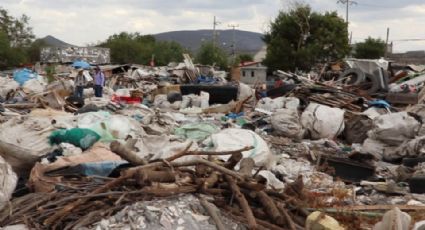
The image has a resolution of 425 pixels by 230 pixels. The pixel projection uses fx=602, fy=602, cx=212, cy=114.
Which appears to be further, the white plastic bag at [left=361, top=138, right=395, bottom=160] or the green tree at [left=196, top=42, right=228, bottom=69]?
the green tree at [left=196, top=42, right=228, bottom=69]

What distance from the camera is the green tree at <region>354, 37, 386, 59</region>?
41.5 meters

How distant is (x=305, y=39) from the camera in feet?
120

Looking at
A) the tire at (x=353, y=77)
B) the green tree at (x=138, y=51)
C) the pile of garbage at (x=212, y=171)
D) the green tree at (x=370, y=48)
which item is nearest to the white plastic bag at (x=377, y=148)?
the pile of garbage at (x=212, y=171)

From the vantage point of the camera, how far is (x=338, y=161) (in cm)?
730

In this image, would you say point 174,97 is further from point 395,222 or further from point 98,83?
point 395,222

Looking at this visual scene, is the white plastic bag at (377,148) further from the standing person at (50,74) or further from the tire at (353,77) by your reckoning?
the standing person at (50,74)

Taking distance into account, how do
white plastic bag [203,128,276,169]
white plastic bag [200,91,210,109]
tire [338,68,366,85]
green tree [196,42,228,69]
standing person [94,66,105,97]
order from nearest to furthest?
white plastic bag [203,128,276,169], white plastic bag [200,91,210,109], standing person [94,66,105,97], tire [338,68,366,85], green tree [196,42,228,69]

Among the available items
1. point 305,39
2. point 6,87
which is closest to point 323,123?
point 6,87

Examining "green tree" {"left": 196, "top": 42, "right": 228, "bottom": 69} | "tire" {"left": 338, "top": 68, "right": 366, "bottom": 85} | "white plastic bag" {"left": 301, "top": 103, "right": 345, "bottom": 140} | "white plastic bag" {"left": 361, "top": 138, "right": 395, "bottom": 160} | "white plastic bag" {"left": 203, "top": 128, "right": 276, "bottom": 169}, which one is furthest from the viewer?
"green tree" {"left": 196, "top": 42, "right": 228, "bottom": 69}

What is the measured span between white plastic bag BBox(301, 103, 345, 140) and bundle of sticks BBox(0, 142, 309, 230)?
534 centimetres

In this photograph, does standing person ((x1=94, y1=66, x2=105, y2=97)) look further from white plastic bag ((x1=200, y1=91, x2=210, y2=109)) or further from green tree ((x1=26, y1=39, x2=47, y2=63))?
green tree ((x1=26, y1=39, x2=47, y2=63))

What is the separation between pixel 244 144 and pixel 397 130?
9.07 feet

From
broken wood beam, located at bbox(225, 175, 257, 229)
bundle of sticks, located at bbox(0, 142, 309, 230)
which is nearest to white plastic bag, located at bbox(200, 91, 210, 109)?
bundle of sticks, located at bbox(0, 142, 309, 230)

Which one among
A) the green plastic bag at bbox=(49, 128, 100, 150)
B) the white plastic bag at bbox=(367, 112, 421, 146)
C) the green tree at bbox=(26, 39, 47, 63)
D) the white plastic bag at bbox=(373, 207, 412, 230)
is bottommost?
the green tree at bbox=(26, 39, 47, 63)
